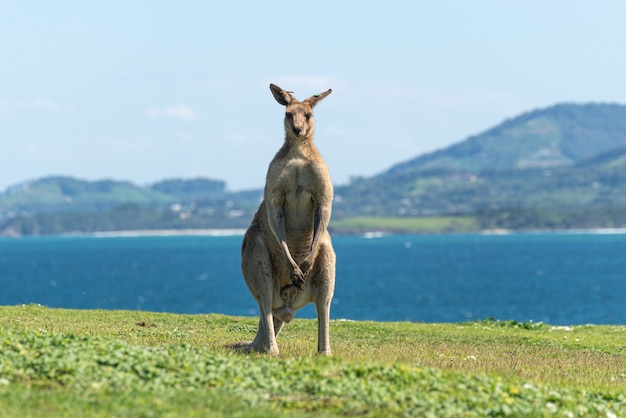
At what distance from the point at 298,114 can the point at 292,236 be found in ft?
6.74

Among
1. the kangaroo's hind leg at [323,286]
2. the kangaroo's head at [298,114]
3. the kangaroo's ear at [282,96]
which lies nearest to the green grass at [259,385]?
the kangaroo's hind leg at [323,286]

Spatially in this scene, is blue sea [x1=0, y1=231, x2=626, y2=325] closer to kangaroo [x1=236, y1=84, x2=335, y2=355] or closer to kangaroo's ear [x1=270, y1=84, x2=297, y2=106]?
kangaroo [x1=236, y1=84, x2=335, y2=355]

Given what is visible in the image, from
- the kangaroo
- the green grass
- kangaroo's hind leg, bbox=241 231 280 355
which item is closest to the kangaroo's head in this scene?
the kangaroo

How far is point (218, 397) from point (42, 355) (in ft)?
8.94

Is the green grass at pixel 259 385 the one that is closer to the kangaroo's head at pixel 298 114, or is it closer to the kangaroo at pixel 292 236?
the kangaroo at pixel 292 236

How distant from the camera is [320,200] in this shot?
16.7 metres

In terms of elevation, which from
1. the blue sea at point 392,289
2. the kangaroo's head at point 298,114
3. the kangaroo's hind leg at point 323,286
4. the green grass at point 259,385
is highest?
the kangaroo's head at point 298,114

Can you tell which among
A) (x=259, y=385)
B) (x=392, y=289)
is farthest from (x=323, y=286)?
(x=392, y=289)

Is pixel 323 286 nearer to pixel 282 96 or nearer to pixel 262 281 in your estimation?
pixel 262 281

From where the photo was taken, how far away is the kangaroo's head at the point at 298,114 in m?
16.5

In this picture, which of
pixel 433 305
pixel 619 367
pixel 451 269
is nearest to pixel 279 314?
pixel 619 367

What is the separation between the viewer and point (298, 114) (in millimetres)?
16562

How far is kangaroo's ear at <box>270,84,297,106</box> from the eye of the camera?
55.2ft

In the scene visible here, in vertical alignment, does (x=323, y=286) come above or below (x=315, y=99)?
below
